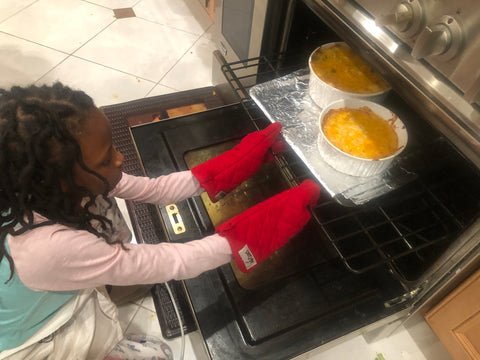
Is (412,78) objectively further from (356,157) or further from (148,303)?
(148,303)

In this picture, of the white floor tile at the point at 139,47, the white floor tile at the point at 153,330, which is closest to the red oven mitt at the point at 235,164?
the white floor tile at the point at 153,330

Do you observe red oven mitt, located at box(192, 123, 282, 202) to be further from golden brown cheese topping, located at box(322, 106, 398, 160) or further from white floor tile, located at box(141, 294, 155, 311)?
white floor tile, located at box(141, 294, 155, 311)

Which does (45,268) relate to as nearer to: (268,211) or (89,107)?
(89,107)

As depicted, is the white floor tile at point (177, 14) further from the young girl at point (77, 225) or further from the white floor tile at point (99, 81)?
Answer: the young girl at point (77, 225)

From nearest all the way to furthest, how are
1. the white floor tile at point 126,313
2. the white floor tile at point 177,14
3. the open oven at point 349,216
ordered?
the open oven at point 349,216 → the white floor tile at point 126,313 → the white floor tile at point 177,14

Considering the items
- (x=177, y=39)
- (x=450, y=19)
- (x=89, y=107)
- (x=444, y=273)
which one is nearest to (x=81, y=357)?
(x=89, y=107)

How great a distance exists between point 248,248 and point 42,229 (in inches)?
14.7

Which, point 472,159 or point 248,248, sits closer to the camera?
point 472,159

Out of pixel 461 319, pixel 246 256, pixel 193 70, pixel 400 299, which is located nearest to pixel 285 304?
pixel 246 256

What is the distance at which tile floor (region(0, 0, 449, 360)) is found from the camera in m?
1.73

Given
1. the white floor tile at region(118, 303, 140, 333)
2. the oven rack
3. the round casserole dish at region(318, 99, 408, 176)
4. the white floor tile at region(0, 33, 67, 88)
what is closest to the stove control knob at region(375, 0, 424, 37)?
the round casserole dish at region(318, 99, 408, 176)

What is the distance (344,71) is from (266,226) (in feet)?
1.34

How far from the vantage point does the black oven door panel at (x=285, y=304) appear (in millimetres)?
735

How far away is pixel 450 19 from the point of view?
17.3 inches
